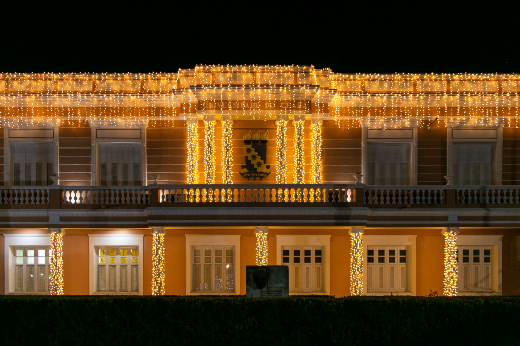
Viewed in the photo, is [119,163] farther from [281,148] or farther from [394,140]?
[394,140]

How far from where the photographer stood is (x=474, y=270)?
16125mm

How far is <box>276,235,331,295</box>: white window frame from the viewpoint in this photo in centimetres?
1565

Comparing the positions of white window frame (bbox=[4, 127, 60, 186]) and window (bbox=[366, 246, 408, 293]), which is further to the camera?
white window frame (bbox=[4, 127, 60, 186])

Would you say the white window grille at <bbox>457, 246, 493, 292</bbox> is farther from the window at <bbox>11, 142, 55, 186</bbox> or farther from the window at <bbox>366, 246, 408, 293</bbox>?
the window at <bbox>11, 142, 55, 186</bbox>

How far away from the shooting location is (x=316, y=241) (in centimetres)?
1580

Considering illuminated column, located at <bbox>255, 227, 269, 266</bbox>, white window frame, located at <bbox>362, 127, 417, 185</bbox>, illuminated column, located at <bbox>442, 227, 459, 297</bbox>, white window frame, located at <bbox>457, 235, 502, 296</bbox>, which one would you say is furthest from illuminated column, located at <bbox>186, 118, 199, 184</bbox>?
white window frame, located at <bbox>457, 235, 502, 296</bbox>

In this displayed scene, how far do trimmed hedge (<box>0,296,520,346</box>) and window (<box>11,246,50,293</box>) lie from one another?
21.6ft

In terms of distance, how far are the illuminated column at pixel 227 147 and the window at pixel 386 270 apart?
21.0 ft

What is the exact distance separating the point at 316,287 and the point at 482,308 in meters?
6.96

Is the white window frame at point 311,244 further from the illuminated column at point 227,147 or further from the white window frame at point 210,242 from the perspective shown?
the illuminated column at point 227,147

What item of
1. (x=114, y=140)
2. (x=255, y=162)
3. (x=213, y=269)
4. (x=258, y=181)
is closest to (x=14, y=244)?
(x=114, y=140)

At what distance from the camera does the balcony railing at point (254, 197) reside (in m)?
14.1

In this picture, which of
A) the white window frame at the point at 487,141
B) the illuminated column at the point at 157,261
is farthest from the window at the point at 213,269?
the white window frame at the point at 487,141

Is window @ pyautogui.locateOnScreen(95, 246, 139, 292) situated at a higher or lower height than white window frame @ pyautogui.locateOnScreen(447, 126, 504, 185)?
lower
